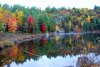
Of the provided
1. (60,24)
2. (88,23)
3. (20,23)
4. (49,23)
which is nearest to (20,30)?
(20,23)

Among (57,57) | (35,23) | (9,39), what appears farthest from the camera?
(35,23)

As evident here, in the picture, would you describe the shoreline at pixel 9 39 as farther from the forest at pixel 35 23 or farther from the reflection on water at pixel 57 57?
the reflection on water at pixel 57 57

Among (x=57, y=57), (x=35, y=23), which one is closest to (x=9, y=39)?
(x=57, y=57)

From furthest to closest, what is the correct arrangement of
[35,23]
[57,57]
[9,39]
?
[35,23] → [9,39] → [57,57]

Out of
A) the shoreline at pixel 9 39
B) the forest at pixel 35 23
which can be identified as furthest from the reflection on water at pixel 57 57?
the forest at pixel 35 23

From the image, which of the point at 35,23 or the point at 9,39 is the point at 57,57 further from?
the point at 35,23

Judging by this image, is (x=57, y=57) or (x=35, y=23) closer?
(x=57, y=57)

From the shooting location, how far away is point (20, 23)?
118 m

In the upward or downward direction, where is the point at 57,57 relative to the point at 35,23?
downward

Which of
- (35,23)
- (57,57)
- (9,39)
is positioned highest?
(35,23)

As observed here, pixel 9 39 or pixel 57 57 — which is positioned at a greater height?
pixel 9 39

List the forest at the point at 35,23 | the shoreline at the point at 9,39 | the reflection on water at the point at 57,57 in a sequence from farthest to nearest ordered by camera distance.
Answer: the forest at the point at 35,23
the shoreline at the point at 9,39
the reflection on water at the point at 57,57

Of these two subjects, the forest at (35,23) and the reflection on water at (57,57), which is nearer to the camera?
the reflection on water at (57,57)

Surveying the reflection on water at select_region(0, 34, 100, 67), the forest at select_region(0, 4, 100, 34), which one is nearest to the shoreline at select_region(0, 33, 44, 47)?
the forest at select_region(0, 4, 100, 34)
